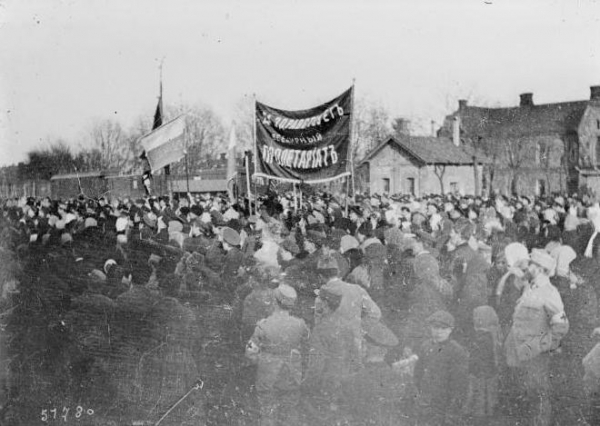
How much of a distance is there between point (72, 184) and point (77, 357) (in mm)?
40292

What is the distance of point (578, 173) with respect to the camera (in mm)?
Answer: 45719

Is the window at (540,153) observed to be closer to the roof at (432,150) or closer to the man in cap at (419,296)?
the roof at (432,150)

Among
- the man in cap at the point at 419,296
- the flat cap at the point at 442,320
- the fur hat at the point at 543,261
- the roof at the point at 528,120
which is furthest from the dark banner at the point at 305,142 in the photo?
the roof at the point at 528,120

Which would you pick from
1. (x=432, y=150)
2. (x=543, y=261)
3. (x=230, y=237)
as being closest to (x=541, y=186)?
(x=432, y=150)

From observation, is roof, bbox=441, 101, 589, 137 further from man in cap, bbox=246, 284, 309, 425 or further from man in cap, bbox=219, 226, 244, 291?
man in cap, bbox=246, 284, 309, 425

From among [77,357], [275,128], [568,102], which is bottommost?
[77,357]

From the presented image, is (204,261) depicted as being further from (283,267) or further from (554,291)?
(554,291)

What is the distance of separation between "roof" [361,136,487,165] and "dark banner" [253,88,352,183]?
3122 centimetres

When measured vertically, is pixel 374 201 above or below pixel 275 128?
below

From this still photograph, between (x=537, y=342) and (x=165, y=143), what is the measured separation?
10398 millimetres

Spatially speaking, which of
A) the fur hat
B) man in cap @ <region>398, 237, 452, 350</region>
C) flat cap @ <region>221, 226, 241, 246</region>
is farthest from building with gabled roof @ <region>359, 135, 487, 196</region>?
the fur hat

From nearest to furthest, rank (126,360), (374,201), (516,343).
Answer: (516,343)
(126,360)
(374,201)

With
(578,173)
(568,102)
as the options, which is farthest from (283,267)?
(568,102)

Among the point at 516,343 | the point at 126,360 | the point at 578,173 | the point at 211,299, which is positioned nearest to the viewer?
the point at 516,343
